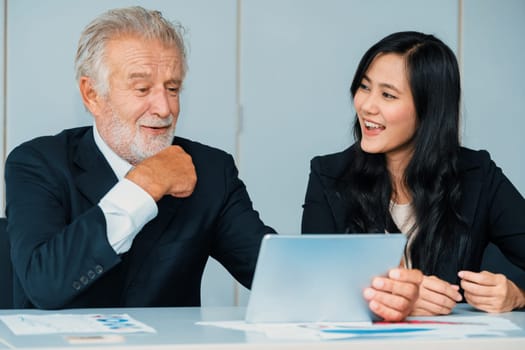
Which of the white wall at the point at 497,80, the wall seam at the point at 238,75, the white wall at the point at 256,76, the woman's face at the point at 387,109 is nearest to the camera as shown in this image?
the woman's face at the point at 387,109

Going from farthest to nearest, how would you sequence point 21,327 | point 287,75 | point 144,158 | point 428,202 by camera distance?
point 287,75
point 428,202
point 144,158
point 21,327

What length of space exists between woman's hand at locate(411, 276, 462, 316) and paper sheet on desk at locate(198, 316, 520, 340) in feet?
0.42

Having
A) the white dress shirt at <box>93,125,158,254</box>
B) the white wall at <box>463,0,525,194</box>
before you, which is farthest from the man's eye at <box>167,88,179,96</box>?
the white wall at <box>463,0,525,194</box>

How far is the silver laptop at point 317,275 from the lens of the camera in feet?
4.81

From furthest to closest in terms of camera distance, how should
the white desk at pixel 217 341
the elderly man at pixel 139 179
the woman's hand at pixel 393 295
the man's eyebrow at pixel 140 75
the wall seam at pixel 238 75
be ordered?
1. the wall seam at pixel 238 75
2. the man's eyebrow at pixel 140 75
3. the elderly man at pixel 139 179
4. the woman's hand at pixel 393 295
5. the white desk at pixel 217 341

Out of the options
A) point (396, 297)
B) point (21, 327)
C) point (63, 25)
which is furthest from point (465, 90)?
point (21, 327)

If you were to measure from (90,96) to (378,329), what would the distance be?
42.5 inches

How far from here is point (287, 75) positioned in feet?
11.5

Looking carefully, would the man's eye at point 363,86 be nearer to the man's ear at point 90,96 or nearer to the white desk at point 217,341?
the man's ear at point 90,96

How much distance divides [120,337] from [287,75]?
2.30 meters

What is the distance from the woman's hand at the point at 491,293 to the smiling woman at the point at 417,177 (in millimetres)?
463

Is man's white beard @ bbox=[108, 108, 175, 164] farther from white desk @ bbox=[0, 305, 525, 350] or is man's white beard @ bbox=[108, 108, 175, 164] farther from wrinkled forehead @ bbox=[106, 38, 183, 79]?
white desk @ bbox=[0, 305, 525, 350]

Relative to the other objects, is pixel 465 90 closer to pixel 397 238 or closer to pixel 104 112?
pixel 104 112

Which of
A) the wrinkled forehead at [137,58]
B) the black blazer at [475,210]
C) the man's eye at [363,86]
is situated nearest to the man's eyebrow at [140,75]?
the wrinkled forehead at [137,58]
